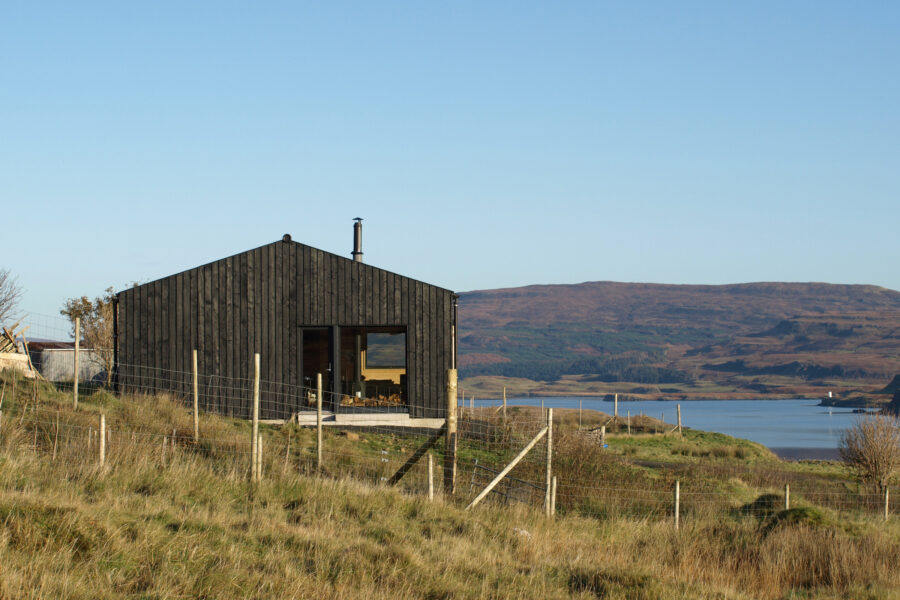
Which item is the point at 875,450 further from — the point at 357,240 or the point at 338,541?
the point at 338,541

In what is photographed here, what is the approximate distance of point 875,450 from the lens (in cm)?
3012

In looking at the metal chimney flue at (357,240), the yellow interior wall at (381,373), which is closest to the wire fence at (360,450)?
the yellow interior wall at (381,373)

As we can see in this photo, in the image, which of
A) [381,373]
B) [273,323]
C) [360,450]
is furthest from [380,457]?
[381,373]

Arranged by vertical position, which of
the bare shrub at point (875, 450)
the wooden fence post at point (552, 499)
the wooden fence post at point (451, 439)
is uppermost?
the wooden fence post at point (451, 439)

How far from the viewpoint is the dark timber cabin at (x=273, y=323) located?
27.4 m

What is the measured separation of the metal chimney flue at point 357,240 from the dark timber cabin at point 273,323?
20.3 feet

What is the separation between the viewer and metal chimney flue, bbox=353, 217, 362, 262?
34.3 meters

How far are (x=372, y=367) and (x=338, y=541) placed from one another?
26237 millimetres

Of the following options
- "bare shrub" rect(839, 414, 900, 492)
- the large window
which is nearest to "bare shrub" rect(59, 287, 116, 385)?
the large window

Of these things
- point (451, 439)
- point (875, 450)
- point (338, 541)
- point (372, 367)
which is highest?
point (372, 367)

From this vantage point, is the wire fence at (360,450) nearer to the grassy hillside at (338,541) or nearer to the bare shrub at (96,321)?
the grassy hillside at (338,541)

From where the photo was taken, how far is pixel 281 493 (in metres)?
11.7

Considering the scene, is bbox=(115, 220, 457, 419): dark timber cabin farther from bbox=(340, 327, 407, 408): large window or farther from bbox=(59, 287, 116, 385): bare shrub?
bbox=(59, 287, 116, 385): bare shrub

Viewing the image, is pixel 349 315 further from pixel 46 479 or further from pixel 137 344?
pixel 46 479
